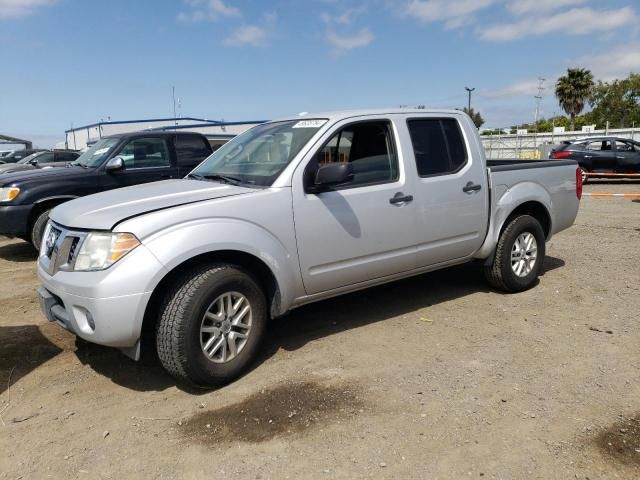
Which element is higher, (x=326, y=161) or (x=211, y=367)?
(x=326, y=161)

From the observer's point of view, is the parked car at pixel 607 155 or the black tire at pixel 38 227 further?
the parked car at pixel 607 155

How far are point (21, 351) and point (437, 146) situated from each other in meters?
3.83

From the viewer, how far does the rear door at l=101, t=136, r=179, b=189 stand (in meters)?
7.53

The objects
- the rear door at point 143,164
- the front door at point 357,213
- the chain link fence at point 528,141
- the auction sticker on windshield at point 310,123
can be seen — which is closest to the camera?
the front door at point 357,213

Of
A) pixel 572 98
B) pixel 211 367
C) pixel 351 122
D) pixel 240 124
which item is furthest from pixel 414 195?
pixel 572 98

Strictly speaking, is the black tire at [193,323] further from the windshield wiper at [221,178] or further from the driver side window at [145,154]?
the driver side window at [145,154]

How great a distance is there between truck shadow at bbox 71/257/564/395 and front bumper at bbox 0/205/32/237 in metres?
3.53

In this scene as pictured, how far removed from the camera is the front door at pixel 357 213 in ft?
12.4

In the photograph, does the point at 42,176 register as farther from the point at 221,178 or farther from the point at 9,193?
the point at 221,178

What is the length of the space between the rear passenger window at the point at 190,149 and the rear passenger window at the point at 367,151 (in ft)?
15.0

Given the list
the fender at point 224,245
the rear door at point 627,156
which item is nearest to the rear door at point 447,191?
the fender at point 224,245

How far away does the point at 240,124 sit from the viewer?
3706 cm

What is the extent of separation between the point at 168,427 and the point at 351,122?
102 inches

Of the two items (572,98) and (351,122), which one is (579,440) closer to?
(351,122)
